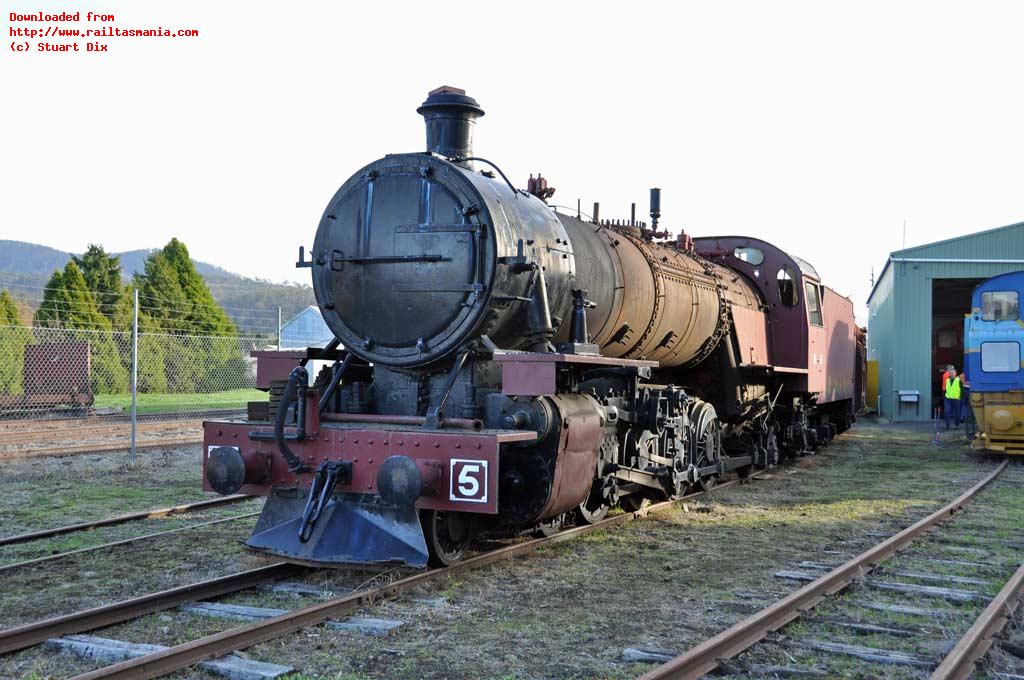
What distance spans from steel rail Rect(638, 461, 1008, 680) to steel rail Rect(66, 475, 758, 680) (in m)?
1.97

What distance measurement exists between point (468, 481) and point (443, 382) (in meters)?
1.11

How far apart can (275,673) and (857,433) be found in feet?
65.8

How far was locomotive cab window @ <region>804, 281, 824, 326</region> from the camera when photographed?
12.7 metres

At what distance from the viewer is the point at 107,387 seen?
85.9ft

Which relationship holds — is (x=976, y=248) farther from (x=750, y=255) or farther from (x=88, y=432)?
(x=88, y=432)

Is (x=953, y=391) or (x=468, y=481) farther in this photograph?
(x=953, y=391)

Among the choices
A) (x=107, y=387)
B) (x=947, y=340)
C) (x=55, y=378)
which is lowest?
(x=107, y=387)

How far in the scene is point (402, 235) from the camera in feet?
21.1

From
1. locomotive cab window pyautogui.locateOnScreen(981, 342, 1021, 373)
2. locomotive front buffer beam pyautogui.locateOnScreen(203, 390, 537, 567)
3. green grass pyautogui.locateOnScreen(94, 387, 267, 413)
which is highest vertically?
locomotive cab window pyautogui.locateOnScreen(981, 342, 1021, 373)

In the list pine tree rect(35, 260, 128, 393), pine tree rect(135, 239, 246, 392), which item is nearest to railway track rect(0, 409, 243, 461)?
pine tree rect(135, 239, 246, 392)

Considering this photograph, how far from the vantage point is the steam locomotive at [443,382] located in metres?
5.94

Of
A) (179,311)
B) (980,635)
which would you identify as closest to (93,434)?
(179,311)

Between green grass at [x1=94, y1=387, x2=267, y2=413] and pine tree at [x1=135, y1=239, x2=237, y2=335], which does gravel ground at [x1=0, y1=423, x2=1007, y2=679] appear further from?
pine tree at [x1=135, y1=239, x2=237, y2=335]

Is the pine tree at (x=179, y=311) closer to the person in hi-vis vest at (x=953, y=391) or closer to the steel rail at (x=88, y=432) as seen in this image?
the steel rail at (x=88, y=432)
